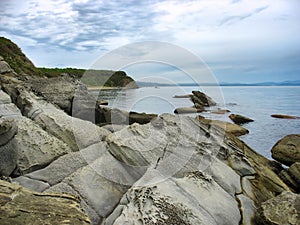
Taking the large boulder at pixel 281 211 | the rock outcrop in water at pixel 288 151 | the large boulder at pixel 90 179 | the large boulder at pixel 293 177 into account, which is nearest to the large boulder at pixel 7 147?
the large boulder at pixel 90 179

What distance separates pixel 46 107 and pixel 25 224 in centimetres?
591

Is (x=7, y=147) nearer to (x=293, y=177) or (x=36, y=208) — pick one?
(x=36, y=208)

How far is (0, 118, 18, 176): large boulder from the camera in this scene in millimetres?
4961

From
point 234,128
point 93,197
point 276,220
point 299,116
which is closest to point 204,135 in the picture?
point 276,220

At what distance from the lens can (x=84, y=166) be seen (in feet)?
18.6

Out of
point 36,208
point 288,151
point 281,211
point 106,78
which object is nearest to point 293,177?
point 288,151

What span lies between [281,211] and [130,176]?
9.07 feet

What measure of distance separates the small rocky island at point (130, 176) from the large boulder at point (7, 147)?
0.02 meters

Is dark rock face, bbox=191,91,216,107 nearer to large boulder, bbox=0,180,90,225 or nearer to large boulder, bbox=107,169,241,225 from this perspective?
large boulder, bbox=107,169,241,225

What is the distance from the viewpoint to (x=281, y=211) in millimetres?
4898

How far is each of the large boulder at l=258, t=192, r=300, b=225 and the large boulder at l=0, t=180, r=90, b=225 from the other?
3.23 m

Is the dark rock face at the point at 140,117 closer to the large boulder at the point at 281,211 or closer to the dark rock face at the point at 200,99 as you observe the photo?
the large boulder at the point at 281,211

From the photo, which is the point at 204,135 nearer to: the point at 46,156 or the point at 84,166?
the point at 84,166


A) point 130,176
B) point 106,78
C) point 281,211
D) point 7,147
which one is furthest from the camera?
point 106,78
